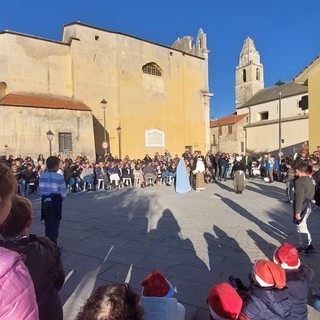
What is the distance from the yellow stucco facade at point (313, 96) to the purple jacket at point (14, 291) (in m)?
16.3

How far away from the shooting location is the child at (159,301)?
7.12 feet

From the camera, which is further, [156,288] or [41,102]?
[41,102]

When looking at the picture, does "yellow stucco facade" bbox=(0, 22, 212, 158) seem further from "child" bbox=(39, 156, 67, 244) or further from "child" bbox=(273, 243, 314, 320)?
"child" bbox=(273, 243, 314, 320)

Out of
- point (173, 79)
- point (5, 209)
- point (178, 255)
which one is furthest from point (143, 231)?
point (173, 79)

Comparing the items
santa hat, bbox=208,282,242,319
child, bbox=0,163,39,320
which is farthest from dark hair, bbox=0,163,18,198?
santa hat, bbox=208,282,242,319

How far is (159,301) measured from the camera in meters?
2.22

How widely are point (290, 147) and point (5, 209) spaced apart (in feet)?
140

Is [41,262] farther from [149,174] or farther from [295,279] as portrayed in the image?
[149,174]

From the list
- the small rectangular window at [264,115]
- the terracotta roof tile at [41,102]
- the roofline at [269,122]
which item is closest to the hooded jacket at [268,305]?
the terracotta roof tile at [41,102]

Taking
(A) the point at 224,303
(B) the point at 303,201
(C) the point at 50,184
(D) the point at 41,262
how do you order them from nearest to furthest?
1. (D) the point at 41,262
2. (A) the point at 224,303
3. (B) the point at 303,201
4. (C) the point at 50,184

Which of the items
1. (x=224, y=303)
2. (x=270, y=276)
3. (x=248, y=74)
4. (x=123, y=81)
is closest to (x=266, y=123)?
(x=248, y=74)

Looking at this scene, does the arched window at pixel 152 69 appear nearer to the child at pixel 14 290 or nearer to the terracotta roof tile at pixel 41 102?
the terracotta roof tile at pixel 41 102

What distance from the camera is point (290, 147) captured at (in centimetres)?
3962

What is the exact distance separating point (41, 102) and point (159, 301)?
22.5 m
